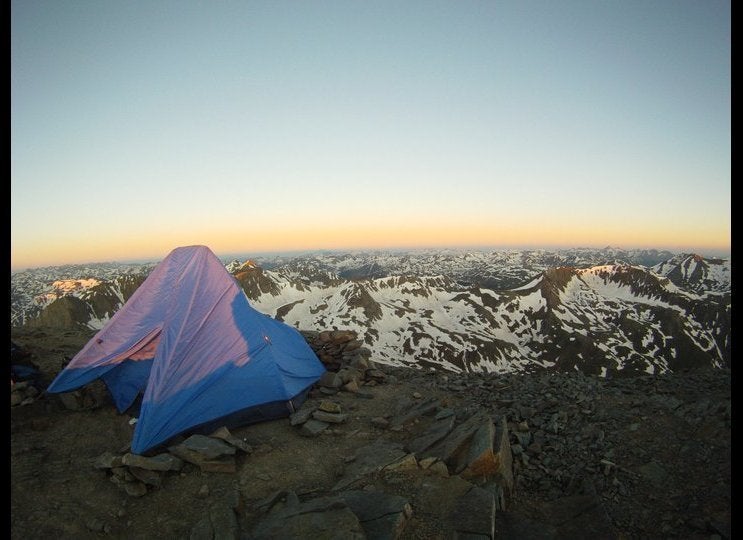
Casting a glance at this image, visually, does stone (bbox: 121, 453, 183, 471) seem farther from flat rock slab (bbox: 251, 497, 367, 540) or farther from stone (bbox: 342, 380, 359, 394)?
stone (bbox: 342, 380, 359, 394)

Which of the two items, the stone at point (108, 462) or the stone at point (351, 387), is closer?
the stone at point (108, 462)

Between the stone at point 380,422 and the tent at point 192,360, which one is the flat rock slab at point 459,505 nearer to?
the stone at point 380,422

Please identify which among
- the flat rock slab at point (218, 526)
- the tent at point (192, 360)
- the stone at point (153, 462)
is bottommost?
the flat rock slab at point (218, 526)

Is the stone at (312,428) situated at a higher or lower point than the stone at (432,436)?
lower

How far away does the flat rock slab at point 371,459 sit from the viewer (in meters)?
8.90

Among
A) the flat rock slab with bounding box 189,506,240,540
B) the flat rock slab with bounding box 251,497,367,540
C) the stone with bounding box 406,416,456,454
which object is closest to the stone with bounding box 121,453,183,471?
the flat rock slab with bounding box 189,506,240,540

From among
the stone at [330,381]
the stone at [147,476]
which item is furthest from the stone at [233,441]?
the stone at [330,381]

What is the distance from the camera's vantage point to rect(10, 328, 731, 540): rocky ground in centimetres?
723

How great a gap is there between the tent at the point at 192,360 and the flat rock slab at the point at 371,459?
3.95 meters

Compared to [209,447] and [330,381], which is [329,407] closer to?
[330,381]
